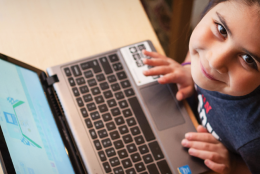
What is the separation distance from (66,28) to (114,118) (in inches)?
13.0

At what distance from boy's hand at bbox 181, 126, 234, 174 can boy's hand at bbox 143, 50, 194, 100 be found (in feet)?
0.37

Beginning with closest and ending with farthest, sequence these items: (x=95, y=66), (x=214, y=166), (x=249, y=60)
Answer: (x=249, y=60) → (x=214, y=166) → (x=95, y=66)

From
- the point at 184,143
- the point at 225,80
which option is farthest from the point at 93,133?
the point at 225,80

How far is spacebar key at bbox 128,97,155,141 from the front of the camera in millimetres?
604

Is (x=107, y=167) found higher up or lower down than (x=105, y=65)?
lower down

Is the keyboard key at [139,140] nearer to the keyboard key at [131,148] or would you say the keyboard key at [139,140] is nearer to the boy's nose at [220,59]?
the keyboard key at [131,148]

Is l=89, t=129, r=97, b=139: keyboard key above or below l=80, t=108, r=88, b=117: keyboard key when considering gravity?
below

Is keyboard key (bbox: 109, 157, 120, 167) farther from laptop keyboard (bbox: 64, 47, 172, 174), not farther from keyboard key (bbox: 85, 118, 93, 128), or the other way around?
keyboard key (bbox: 85, 118, 93, 128)

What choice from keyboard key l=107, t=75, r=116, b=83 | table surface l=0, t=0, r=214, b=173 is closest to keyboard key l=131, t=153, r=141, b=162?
keyboard key l=107, t=75, r=116, b=83

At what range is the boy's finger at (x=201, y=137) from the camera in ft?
1.97

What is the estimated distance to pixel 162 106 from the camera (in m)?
0.64

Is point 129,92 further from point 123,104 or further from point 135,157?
point 135,157

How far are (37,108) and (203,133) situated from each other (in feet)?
1.41

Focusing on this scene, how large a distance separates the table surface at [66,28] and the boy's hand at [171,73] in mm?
57
